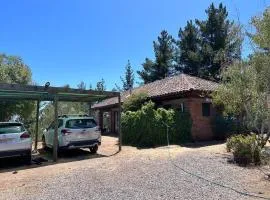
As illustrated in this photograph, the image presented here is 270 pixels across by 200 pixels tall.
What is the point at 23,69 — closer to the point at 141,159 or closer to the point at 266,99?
the point at 141,159

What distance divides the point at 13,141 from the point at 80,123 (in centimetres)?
331

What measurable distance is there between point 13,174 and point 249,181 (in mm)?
7535

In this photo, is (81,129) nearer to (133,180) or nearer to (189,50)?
(133,180)

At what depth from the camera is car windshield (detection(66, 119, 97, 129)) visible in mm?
15703

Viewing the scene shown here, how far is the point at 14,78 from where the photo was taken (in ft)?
81.8

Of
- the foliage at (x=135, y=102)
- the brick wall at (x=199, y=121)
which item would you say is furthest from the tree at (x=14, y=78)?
the brick wall at (x=199, y=121)

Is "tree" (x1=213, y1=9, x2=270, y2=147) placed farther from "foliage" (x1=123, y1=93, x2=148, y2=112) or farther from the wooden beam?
"foliage" (x1=123, y1=93, x2=148, y2=112)

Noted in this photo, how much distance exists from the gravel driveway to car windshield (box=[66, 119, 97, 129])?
7.26ft

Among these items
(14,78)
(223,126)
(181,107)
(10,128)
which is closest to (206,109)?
(223,126)

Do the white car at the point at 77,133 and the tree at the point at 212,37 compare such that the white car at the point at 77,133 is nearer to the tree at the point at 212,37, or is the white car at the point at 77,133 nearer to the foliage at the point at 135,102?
the foliage at the point at 135,102

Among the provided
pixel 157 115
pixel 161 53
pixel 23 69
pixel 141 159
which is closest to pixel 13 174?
pixel 141 159

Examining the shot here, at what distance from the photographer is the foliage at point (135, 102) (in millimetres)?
23344

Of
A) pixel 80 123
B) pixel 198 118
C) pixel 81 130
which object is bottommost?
pixel 81 130

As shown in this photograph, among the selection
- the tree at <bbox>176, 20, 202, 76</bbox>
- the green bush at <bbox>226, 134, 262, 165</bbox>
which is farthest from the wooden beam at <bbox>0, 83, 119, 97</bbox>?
the tree at <bbox>176, 20, 202, 76</bbox>
